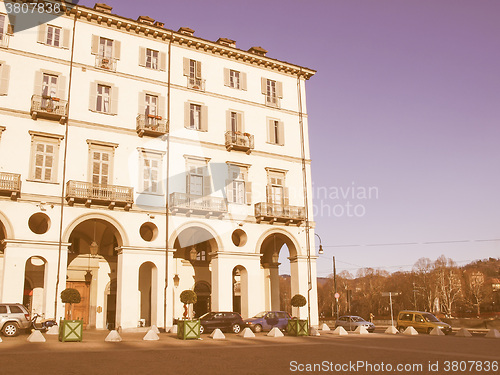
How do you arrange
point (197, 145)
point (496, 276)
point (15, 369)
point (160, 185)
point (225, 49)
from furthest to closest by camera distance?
point (496, 276), point (225, 49), point (197, 145), point (160, 185), point (15, 369)

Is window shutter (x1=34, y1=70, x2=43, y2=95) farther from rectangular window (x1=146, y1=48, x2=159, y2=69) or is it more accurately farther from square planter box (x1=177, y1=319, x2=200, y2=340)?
square planter box (x1=177, y1=319, x2=200, y2=340)

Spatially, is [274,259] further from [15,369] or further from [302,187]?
[15,369]

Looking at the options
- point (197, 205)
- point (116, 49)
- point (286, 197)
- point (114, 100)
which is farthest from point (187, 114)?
point (286, 197)

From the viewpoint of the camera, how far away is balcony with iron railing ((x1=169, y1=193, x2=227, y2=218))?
31.0 metres

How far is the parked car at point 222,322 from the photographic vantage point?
93.9 feet

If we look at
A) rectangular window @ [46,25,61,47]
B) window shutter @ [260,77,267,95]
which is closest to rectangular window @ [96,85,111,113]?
rectangular window @ [46,25,61,47]

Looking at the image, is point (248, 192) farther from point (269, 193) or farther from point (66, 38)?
point (66, 38)

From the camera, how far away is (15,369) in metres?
12.6

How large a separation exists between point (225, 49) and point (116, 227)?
15.2 meters

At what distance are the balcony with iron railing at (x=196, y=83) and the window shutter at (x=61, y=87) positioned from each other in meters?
8.27

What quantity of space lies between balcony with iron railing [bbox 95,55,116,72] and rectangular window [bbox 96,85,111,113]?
125 cm

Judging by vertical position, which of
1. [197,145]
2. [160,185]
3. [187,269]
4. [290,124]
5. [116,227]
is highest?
[290,124]

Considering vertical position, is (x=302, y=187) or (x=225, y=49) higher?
(x=225, y=49)

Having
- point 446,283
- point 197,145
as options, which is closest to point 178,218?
point 197,145
